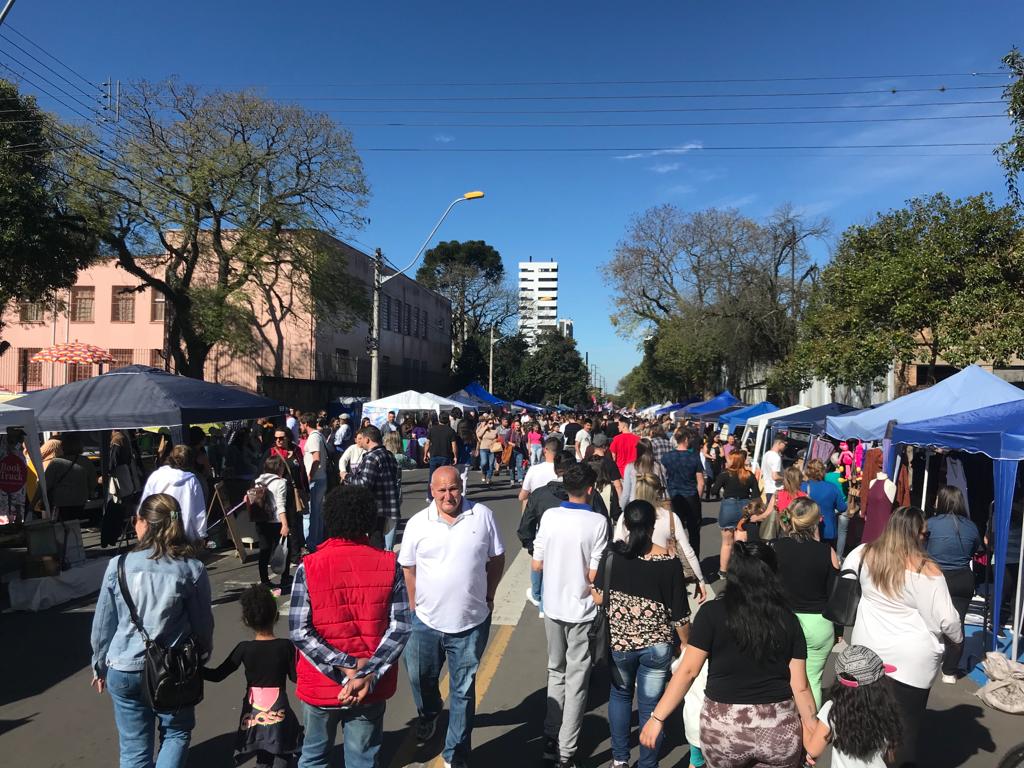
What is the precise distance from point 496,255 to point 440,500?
70838mm

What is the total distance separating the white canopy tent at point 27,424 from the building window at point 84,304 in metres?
29.0

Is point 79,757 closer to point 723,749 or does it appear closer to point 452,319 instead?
point 723,749

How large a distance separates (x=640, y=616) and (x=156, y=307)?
35.1m

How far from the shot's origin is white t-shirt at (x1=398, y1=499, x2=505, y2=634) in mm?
4141

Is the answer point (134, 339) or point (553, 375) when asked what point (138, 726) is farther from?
point (553, 375)

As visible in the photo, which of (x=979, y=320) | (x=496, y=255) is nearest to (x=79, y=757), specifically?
(x=979, y=320)

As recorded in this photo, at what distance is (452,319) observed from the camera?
63.6 metres

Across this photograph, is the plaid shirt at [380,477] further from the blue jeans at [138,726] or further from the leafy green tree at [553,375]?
the leafy green tree at [553,375]

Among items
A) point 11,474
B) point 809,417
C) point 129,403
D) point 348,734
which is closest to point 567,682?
point 348,734

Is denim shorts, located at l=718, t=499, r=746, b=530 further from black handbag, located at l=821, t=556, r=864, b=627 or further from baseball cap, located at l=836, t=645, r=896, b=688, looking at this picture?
baseball cap, located at l=836, t=645, r=896, b=688

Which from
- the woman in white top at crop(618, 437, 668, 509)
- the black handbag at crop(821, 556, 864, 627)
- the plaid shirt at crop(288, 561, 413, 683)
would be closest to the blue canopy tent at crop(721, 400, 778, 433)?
the woman in white top at crop(618, 437, 668, 509)

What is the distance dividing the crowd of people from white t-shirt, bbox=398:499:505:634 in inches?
0.4

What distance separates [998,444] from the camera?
6.55 meters

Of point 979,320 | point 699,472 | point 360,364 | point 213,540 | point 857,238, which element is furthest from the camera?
point 360,364
